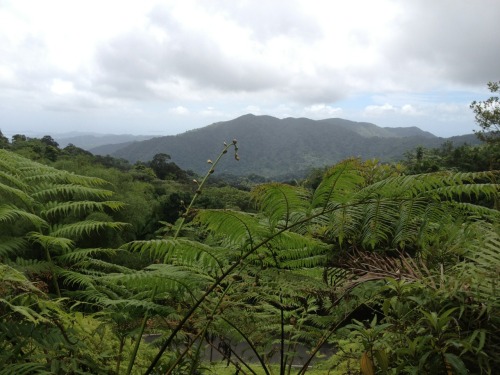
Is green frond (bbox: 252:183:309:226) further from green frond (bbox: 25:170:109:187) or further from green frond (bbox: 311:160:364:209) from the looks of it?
green frond (bbox: 25:170:109:187)

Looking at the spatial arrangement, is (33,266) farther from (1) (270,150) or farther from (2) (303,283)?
(1) (270,150)

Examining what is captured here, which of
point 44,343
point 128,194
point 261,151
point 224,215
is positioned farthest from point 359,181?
point 261,151

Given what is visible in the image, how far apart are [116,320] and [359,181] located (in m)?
1.05


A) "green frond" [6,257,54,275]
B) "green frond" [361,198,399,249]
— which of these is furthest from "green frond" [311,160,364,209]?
"green frond" [6,257,54,275]

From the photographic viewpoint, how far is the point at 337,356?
1.63 m

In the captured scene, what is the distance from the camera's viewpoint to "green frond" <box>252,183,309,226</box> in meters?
1.43

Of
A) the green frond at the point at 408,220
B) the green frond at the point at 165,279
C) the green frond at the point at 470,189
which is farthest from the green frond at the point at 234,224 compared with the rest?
the green frond at the point at 470,189

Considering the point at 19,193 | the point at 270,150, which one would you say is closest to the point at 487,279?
the point at 19,193

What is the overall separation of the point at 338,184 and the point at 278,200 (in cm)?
24

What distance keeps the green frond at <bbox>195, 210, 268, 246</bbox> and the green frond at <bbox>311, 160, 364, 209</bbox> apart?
0.27m

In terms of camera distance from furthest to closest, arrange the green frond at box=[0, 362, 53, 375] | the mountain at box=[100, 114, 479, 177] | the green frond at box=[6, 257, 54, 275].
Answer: the mountain at box=[100, 114, 479, 177] < the green frond at box=[6, 257, 54, 275] < the green frond at box=[0, 362, 53, 375]

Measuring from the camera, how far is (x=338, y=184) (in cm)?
150

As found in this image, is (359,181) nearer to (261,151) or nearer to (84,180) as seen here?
(84,180)

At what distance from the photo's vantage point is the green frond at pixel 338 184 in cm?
146
